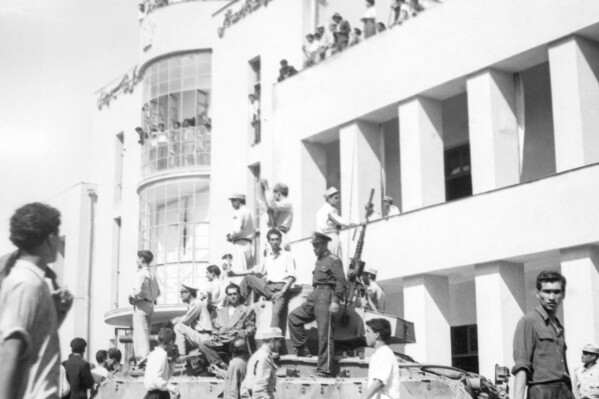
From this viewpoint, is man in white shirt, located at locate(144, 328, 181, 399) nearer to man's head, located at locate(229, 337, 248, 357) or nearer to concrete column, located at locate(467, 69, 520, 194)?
man's head, located at locate(229, 337, 248, 357)

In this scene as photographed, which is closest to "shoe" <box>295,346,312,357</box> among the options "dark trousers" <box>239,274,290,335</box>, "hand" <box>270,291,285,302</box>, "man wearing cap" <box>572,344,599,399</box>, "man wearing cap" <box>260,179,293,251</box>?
"dark trousers" <box>239,274,290,335</box>

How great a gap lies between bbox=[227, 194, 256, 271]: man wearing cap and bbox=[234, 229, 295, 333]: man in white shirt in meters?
2.51

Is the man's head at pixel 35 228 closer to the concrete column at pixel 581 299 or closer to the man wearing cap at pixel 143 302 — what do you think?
the man wearing cap at pixel 143 302

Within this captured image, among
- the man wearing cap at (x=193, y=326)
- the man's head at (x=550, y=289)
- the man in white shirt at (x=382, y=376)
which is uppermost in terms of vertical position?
the man wearing cap at (x=193, y=326)

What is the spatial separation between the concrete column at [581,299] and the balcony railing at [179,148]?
16.9 m

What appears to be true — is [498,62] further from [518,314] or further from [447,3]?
[518,314]

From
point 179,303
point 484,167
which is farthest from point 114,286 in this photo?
A: point 484,167

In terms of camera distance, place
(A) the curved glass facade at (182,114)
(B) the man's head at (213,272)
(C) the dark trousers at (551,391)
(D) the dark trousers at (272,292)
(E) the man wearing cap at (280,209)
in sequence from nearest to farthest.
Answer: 1. (C) the dark trousers at (551,391)
2. (D) the dark trousers at (272,292)
3. (E) the man wearing cap at (280,209)
4. (B) the man's head at (213,272)
5. (A) the curved glass facade at (182,114)

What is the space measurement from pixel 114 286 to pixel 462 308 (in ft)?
58.0

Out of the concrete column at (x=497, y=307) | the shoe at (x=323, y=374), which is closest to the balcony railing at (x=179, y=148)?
the concrete column at (x=497, y=307)

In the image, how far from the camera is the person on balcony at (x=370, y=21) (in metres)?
28.2

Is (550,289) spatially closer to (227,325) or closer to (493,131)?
(227,325)

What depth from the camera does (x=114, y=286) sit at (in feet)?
136

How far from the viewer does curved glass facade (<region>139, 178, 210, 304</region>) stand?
3544 cm
